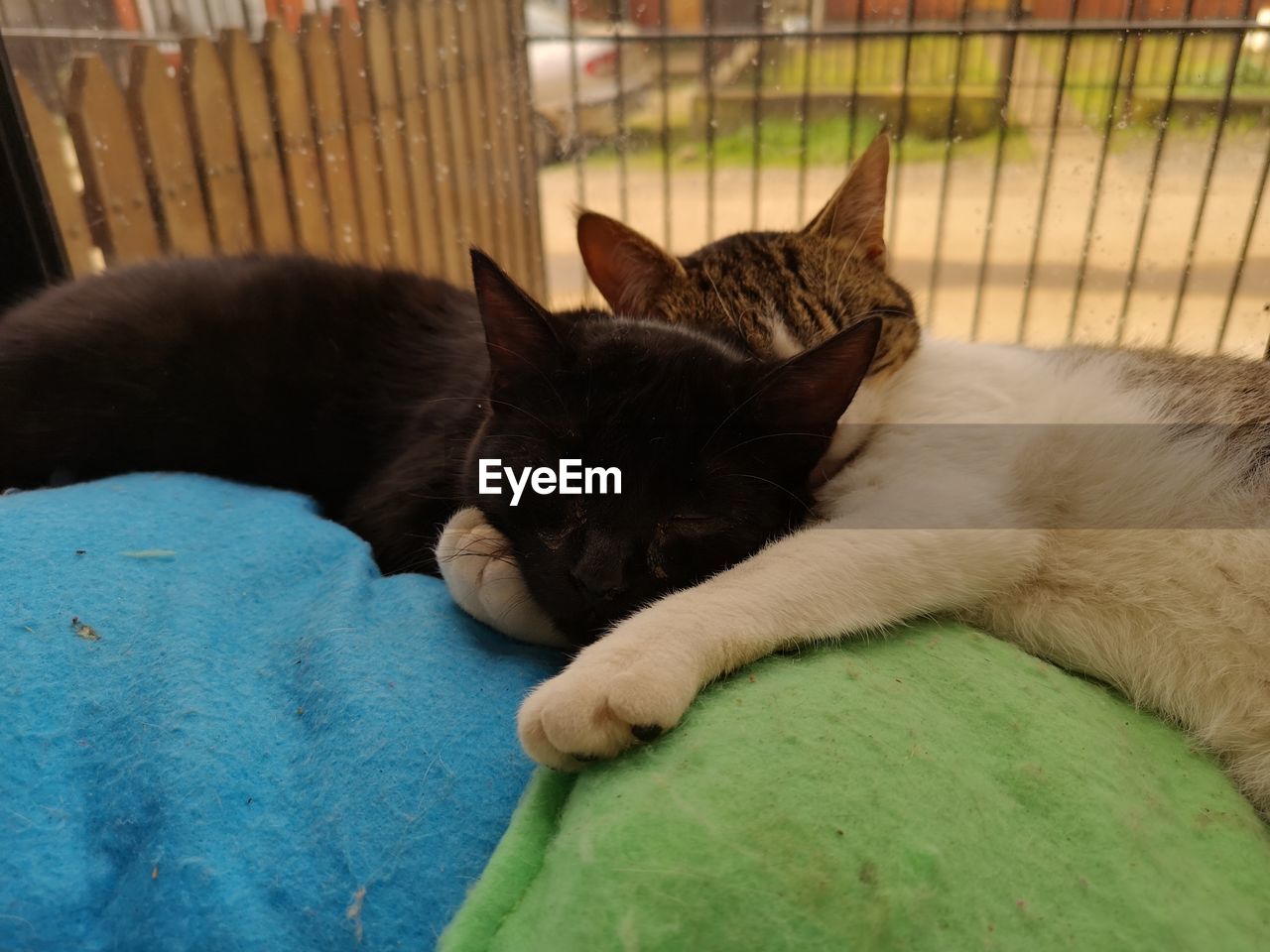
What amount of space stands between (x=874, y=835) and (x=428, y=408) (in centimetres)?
95

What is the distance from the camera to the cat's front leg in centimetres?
73

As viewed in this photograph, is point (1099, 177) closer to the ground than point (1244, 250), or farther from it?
farther from it

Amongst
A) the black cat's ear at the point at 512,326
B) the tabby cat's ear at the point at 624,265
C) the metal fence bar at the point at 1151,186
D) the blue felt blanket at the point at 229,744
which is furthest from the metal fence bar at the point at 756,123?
the blue felt blanket at the point at 229,744

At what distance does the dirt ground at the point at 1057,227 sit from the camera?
173 cm

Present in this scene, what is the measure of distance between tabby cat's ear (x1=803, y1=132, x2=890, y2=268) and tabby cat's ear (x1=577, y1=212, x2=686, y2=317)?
10.5 inches

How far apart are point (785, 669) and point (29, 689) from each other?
714 millimetres

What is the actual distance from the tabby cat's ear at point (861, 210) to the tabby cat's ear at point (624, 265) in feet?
0.87

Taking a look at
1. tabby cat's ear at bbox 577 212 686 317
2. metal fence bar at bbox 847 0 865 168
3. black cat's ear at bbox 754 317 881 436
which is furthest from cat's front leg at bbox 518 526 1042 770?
metal fence bar at bbox 847 0 865 168

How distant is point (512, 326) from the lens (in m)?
1.04

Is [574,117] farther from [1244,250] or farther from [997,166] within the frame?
[1244,250]

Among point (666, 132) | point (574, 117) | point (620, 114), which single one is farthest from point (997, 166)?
point (574, 117)

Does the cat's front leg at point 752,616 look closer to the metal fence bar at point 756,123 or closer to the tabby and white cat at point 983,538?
the tabby and white cat at point 983,538

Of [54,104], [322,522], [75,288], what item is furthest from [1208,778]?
[54,104]

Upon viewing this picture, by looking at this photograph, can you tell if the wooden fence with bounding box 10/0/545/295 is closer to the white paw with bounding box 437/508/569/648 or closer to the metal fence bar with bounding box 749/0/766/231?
the metal fence bar with bounding box 749/0/766/231
